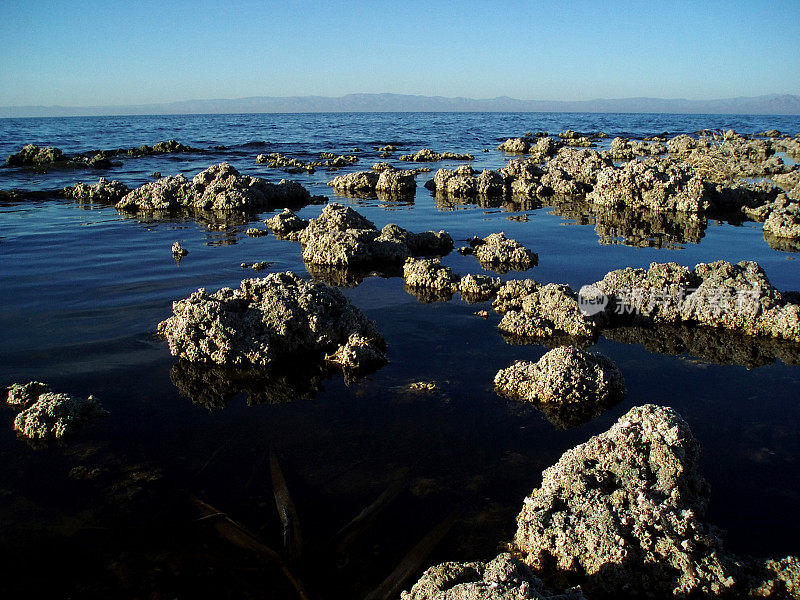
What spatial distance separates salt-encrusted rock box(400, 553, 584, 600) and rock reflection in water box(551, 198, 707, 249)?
9195 millimetres

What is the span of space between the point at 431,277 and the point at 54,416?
201 inches

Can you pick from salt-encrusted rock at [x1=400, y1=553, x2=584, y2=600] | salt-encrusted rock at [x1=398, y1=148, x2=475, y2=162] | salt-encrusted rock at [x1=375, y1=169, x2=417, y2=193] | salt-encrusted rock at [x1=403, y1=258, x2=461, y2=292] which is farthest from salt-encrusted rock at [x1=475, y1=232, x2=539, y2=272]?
salt-encrusted rock at [x1=398, y1=148, x2=475, y2=162]

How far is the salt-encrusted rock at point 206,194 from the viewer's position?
14.9m

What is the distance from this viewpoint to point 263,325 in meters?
6.30

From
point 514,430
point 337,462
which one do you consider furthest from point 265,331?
point 514,430

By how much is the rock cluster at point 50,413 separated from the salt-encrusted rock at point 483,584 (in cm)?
345

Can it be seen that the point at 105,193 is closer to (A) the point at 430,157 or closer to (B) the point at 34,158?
(B) the point at 34,158

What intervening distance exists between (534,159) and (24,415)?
963 inches

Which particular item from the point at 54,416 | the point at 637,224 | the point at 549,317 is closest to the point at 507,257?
the point at 549,317

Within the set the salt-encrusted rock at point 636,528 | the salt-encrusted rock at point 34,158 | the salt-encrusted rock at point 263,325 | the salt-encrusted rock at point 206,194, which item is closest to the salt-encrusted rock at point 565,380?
the salt-encrusted rock at point 636,528

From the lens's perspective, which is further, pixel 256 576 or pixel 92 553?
pixel 92 553

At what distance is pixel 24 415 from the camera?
4930 millimetres

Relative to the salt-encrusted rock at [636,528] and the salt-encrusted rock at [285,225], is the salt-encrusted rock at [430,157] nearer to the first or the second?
the salt-encrusted rock at [285,225]

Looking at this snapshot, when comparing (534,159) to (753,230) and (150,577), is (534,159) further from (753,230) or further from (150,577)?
(150,577)
